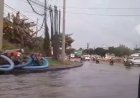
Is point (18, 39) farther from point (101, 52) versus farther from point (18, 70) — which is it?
point (101, 52)

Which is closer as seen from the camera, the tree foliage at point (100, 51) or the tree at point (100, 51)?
the tree at point (100, 51)

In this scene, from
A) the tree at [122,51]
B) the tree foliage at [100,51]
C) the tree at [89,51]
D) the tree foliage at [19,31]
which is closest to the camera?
the tree foliage at [19,31]

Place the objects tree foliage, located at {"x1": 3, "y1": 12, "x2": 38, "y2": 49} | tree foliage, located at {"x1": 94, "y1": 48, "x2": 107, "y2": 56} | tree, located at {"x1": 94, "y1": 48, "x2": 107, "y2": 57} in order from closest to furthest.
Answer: tree foliage, located at {"x1": 3, "y1": 12, "x2": 38, "y2": 49}
tree, located at {"x1": 94, "y1": 48, "x2": 107, "y2": 57}
tree foliage, located at {"x1": 94, "y1": 48, "x2": 107, "y2": 56}

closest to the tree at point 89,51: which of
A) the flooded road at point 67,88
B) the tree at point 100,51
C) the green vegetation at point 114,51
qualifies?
the green vegetation at point 114,51

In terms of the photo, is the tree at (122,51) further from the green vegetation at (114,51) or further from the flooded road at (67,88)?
the flooded road at (67,88)

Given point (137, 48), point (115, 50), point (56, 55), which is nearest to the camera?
point (56, 55)

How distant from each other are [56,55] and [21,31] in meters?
7.01

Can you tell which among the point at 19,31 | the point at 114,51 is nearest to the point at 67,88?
the point at 19,31

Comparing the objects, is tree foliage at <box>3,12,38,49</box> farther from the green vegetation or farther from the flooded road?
the green vegetation

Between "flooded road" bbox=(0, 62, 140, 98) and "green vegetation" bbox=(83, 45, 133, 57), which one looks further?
"green vegetation" bbox=(83, 45, 133, 57)

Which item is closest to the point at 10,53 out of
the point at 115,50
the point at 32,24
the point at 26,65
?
the point at 26,65

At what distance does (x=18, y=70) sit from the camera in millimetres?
33250

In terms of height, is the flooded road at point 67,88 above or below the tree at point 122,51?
below

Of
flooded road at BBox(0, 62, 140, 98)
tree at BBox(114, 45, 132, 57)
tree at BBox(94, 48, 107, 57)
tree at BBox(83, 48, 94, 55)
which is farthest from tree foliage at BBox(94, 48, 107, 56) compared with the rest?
flooded road at BBox(0, 62, 140, 98)
